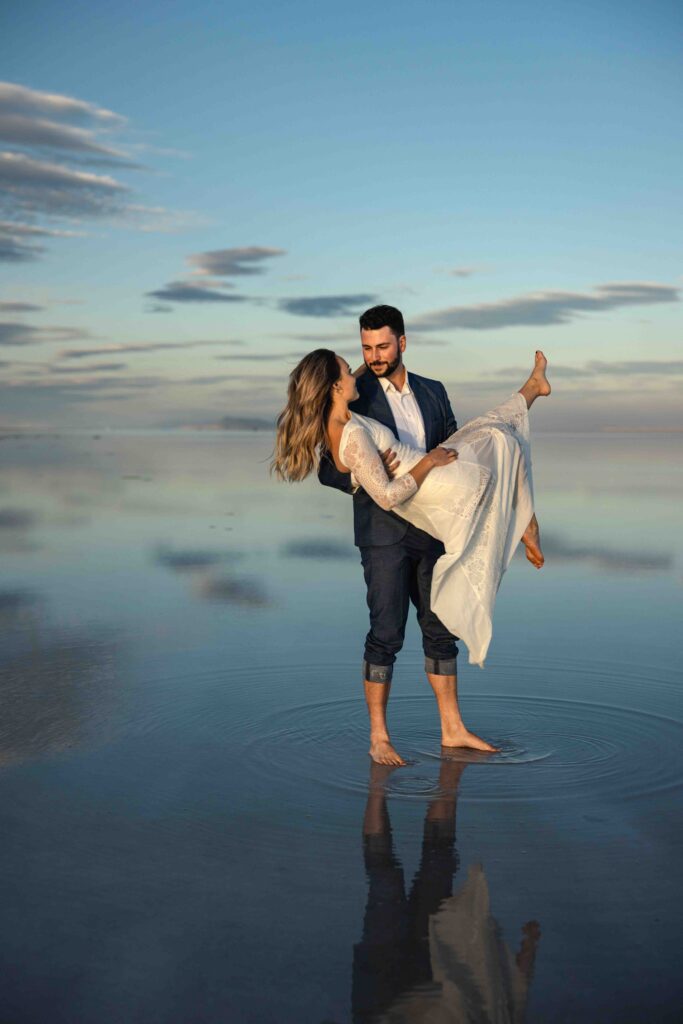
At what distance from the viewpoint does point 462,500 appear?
195 inches

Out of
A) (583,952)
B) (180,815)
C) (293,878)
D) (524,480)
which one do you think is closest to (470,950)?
(583,952)

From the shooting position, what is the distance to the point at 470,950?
2.91 m

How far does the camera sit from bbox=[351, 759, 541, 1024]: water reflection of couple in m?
2.62

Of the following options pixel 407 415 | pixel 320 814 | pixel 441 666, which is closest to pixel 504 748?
pixel 441 666

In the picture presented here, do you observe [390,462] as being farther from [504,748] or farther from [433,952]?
[433,952]

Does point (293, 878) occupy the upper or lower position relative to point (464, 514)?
lower

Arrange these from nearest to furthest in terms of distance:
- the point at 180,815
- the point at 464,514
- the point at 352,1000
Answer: the point at 352,1000 < the point at 180,815 < the point at 464,514

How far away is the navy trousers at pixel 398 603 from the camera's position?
4.99 metres

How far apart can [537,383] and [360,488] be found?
0.95 metres

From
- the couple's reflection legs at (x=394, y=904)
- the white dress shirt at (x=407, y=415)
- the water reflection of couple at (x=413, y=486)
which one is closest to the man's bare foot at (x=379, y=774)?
the couple's reflection legs at (x=394, y=904)

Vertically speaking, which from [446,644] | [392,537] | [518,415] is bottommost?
[446,644]

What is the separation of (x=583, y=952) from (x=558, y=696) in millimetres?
2718

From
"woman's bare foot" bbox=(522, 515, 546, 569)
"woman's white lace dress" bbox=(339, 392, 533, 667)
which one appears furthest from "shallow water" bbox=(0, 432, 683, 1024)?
"woman's bare foot" bbox=(522, 515, 546, 569)

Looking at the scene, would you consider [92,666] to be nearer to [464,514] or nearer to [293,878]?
[464,514]
